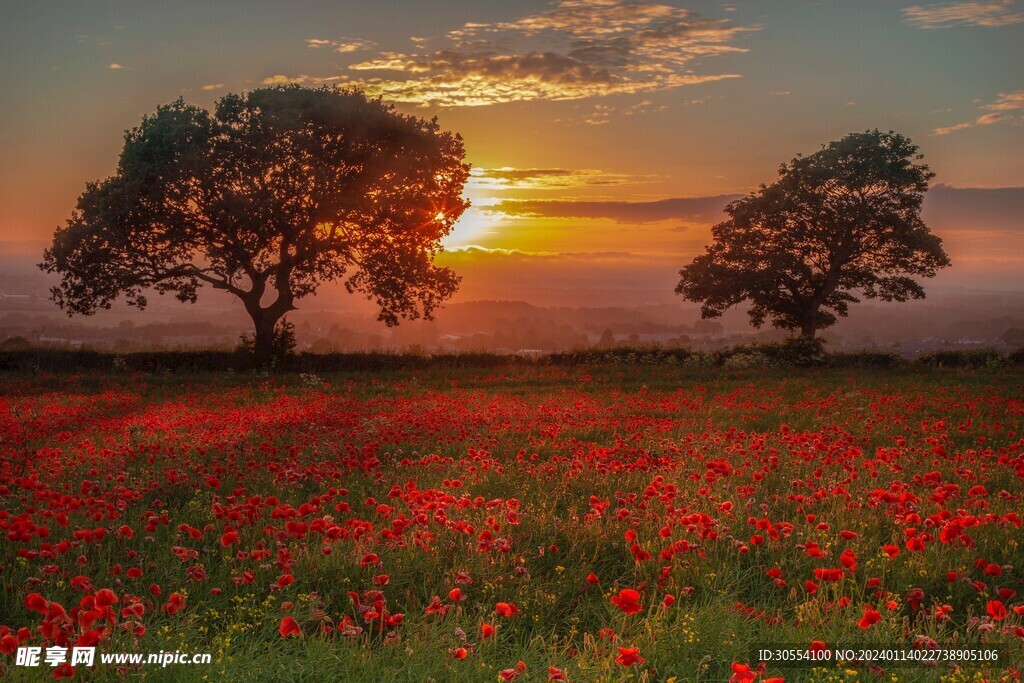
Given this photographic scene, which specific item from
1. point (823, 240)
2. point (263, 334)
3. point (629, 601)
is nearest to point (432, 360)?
point (263, 334)

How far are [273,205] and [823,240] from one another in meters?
28.4

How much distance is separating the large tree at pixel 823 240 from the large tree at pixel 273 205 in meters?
15.8

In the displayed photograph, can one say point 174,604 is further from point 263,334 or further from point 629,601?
point 263,334

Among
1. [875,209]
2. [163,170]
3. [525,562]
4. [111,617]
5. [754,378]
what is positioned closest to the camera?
[111,617]

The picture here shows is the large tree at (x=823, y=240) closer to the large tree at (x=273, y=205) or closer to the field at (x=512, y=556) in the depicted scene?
the large tree at (x=273, y=205)

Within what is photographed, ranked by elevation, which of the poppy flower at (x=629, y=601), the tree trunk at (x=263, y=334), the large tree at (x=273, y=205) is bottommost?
the poppy flower at (x=629, y=601)

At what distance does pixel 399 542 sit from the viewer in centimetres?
570

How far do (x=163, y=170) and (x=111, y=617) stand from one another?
102ft

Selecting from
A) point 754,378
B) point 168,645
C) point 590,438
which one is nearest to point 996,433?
point 590,438

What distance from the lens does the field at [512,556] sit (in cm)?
447

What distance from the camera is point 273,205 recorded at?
32.0 meters

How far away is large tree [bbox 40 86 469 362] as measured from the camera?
32188 mm

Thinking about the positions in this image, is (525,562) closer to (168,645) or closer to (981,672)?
(168,645)

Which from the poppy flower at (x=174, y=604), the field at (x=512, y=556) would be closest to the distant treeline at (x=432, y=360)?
the field at (x=512, y=556)
